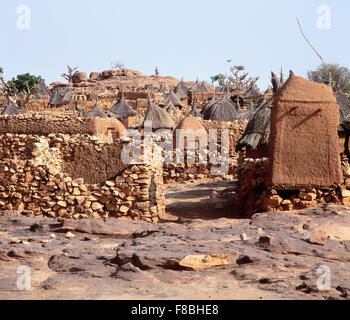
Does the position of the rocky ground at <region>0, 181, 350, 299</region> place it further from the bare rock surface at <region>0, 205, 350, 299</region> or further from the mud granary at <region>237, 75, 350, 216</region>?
the mud granary at <region>237, 75, 350, 216</region>

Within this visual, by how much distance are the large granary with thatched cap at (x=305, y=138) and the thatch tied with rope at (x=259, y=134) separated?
4.02 m

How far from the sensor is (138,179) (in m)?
7.97

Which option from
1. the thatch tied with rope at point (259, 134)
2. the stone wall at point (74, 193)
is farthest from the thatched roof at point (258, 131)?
the stone wall at point (74, 193)

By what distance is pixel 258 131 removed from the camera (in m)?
12.3

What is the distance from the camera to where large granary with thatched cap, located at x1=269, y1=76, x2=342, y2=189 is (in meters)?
7.91

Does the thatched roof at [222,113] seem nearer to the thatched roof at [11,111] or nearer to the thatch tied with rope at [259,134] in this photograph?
the thatch tied with rope at [259,134]

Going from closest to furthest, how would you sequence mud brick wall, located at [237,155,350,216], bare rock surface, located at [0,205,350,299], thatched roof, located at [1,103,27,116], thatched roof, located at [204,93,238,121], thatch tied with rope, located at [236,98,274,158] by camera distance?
bare rock surface, located at [0,205,350,299] < mud brick wall, located at [237,155,350,216] < thatch tied with rope, located at [236,98,274,158] < thatched roof, located at [204,93,238,121] < thatched roof, located at [1,103,27,116]

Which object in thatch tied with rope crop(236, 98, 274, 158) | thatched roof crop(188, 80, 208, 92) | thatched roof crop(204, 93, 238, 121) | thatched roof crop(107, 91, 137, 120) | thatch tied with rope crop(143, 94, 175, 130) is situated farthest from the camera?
thatched roof crop(188, 80, 208, 92)

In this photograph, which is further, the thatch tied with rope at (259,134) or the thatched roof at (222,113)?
the thatched roof at (222,113)

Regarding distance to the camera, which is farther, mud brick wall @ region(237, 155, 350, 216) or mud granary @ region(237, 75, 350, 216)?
mud brick wall @ region(237, 155, 350, 216)

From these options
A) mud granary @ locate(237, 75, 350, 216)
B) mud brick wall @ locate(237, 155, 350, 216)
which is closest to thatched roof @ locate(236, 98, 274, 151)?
mud brick wall @ locate(237, 155, 350, 216)

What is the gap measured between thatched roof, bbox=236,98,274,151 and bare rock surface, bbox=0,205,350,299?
6338 mm

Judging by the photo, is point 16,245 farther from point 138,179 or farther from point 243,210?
point 243,210

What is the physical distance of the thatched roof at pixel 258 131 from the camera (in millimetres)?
12148
